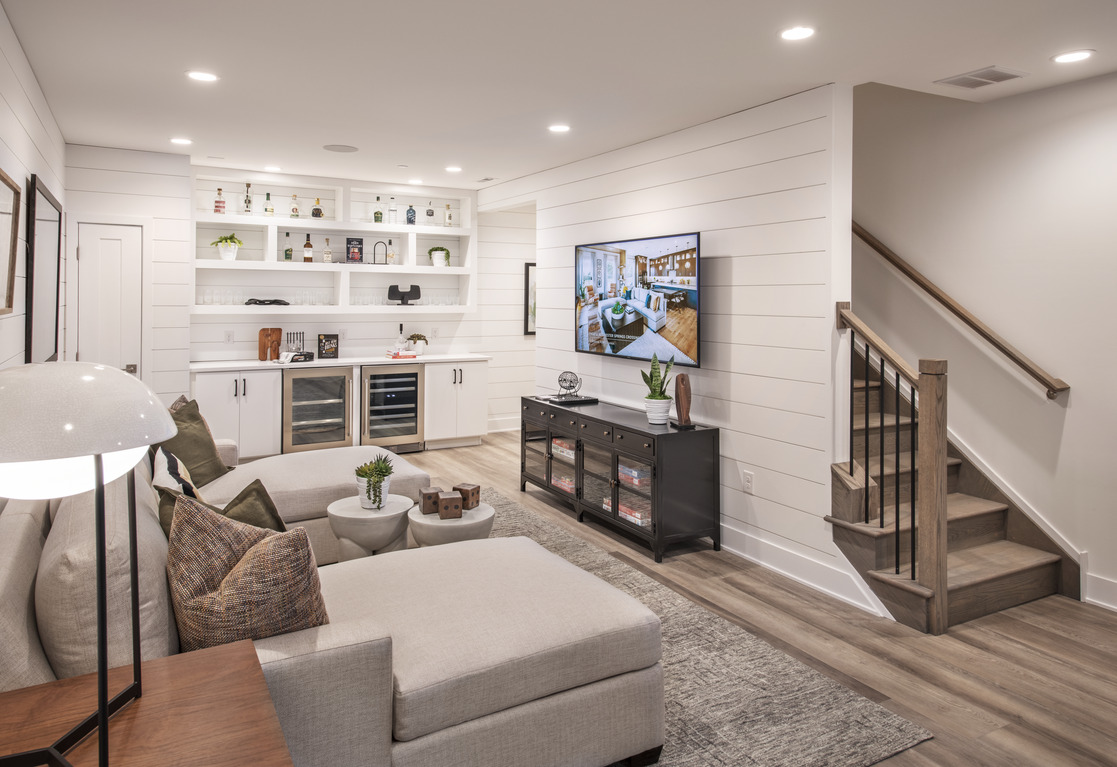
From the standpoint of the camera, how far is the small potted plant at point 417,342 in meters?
7.26

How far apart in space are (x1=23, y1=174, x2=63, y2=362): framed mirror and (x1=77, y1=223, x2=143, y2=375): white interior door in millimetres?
1182

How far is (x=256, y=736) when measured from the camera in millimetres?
1318

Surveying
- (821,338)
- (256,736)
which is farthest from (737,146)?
(256,736)

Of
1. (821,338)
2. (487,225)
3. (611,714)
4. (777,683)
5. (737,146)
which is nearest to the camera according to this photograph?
(611,714)

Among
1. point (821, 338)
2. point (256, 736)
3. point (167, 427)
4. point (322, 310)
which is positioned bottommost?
point (256, 736)

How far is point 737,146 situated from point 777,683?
9.27 ft

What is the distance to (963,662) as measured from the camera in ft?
9.61

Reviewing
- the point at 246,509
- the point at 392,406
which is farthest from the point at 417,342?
the point at 246,509

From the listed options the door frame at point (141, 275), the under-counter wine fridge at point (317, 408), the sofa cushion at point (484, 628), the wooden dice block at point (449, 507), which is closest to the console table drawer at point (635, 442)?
the wooden dice block at point (449, 507)

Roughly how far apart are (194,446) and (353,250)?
11.5 ft

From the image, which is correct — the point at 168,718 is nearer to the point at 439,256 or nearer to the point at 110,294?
the point at 110,294

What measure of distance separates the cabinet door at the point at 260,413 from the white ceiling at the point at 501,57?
6.85ft

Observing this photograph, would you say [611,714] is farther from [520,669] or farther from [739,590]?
[739,590]

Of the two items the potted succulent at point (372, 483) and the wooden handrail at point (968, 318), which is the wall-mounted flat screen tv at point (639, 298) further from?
the potted succulent at point (372, 483)
